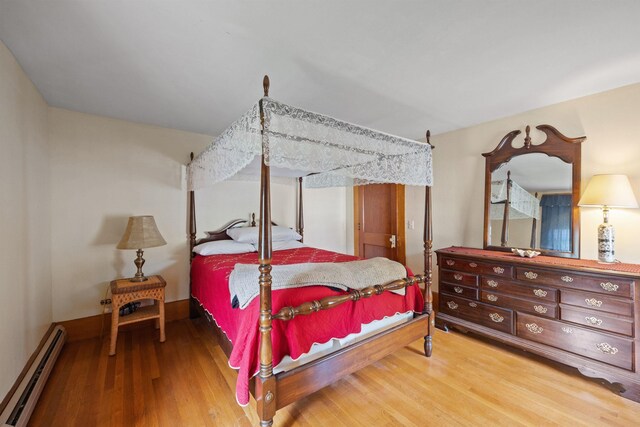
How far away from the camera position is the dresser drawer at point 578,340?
190 centimetres

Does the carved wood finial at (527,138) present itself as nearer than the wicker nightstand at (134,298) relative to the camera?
No

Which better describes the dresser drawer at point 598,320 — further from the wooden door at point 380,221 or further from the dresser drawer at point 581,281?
the wooden door at point 380,221

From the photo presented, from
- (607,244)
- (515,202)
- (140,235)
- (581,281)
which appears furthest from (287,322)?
(515,202)

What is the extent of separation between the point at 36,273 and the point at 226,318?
5.47 feet

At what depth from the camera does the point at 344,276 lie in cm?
→ 189

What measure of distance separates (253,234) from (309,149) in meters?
1.85

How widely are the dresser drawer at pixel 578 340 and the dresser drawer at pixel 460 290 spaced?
1.29 feet

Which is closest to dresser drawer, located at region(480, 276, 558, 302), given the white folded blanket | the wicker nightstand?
the white folded blanket

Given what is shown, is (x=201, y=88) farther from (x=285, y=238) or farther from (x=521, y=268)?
(x=521, y=268)

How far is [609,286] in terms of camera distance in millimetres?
1955

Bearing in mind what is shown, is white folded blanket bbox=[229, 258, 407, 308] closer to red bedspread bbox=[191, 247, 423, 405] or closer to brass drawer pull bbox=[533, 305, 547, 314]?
red bedspread bbox=[191, 247, 423, 405]

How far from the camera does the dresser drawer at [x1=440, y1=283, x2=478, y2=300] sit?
2.67 metres

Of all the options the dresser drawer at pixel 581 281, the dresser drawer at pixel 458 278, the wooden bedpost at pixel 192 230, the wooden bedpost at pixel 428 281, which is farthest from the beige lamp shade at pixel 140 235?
the dresser drawer at pixel 581 281

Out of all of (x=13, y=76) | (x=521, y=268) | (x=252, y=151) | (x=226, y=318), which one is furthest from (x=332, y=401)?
(x=13, y=76)
